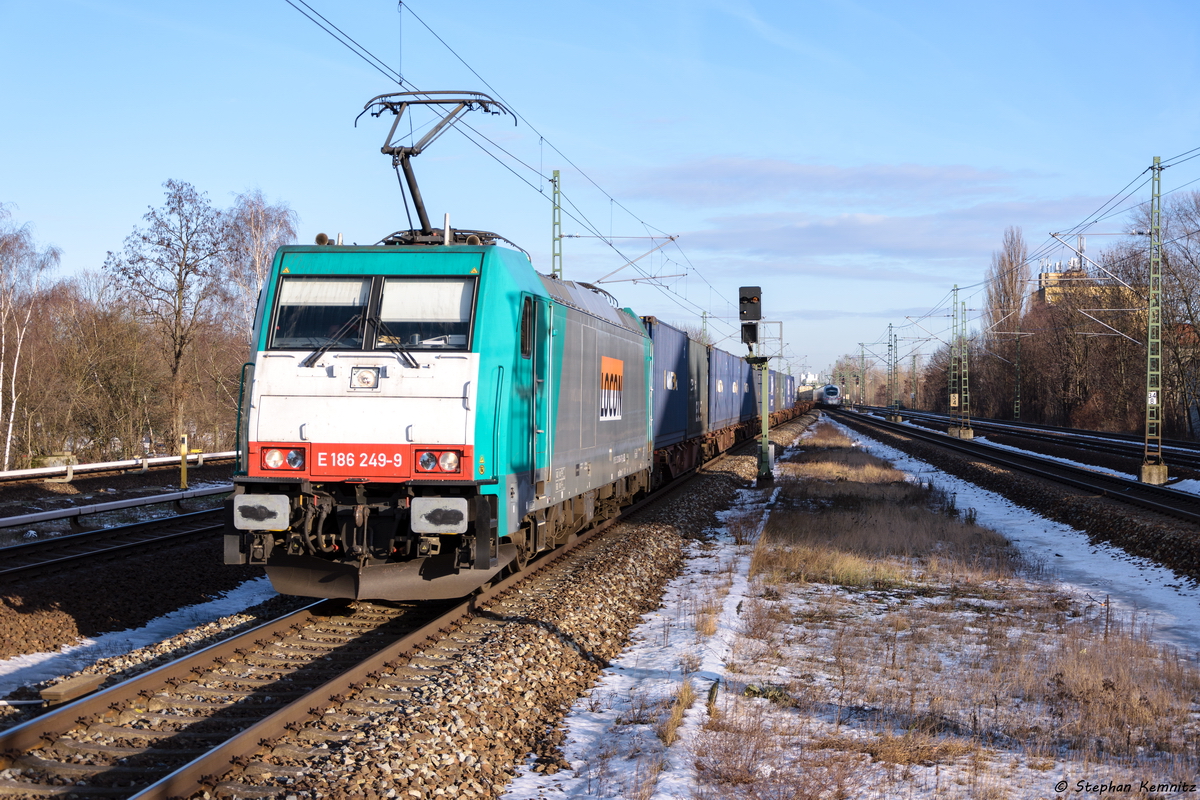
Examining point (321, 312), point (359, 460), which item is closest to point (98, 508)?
point (321, 312)

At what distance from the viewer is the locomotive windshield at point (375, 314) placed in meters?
8.38

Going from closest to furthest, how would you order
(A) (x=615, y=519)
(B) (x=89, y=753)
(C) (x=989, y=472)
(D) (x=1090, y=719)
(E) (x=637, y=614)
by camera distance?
(B) (x=89, y=753)
(D) (x=1090, y=719)
(E) (x=637, y=614)
(A) (x=615, y=519)
(C) (x=989, y=472)

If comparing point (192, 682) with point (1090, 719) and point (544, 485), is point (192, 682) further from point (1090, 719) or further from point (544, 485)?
point (1090, 719)

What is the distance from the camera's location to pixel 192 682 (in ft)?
22.0

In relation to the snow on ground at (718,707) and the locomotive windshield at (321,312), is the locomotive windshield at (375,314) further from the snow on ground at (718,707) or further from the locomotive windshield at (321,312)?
the snow on ground at (718,707)

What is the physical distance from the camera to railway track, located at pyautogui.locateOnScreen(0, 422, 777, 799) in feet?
16.7

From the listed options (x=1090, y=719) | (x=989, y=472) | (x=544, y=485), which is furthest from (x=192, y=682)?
(x=989, y=472)

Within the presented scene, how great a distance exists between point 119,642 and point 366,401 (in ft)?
11.1

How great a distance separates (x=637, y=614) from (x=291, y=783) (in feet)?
18.1

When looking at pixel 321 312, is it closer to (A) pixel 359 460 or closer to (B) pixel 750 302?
(A) pixel 359 460

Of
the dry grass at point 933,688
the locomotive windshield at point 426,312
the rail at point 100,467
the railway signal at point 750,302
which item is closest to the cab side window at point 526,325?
the locomotive windshield at point 426,312

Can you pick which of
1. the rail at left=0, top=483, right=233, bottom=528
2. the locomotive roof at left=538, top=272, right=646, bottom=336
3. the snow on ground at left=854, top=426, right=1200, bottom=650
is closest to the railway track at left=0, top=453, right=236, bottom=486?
the rail at left=0, top=483, right=233, bottom=528

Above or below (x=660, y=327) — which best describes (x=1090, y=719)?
below

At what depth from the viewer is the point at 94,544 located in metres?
12.8
